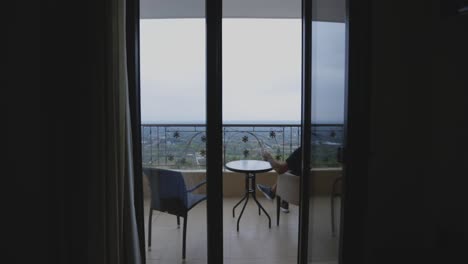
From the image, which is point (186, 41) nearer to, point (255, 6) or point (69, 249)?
point (69, 249)

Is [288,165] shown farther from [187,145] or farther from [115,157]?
[115,157]

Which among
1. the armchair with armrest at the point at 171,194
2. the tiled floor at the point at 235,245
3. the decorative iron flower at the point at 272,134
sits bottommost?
the tiled floor at the point at 235,245

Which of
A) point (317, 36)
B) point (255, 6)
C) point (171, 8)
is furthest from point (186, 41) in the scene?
point (255, 6)

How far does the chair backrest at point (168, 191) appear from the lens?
181 cm

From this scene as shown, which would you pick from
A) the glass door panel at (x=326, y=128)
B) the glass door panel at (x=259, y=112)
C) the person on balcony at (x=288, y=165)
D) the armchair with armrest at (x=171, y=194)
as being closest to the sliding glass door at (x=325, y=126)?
the glass door panel at (x=326, y=128)

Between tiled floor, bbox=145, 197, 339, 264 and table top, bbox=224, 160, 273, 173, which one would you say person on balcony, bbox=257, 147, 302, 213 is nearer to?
table top, bbox=224, 160, 273, 173

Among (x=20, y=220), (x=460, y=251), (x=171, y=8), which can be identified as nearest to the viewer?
(x=20, y=220)

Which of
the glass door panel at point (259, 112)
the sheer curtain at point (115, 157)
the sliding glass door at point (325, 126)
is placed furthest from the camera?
the glass door panel at point (259, 112)

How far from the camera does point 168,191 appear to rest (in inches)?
73.7

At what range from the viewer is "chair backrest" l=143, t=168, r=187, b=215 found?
71.1 inches

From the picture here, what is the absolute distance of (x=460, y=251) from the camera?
160cm

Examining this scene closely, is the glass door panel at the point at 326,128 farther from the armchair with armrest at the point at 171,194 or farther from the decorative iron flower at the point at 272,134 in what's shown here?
the decorative iron flower at the point at 272,134

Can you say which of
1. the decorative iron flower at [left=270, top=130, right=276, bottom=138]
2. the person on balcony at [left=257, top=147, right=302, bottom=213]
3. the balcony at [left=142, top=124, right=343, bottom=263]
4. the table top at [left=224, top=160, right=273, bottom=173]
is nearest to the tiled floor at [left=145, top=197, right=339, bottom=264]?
the balcony at [left=142, top=124, right=343, bottom=263]

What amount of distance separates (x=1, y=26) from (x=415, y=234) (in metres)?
2.76
